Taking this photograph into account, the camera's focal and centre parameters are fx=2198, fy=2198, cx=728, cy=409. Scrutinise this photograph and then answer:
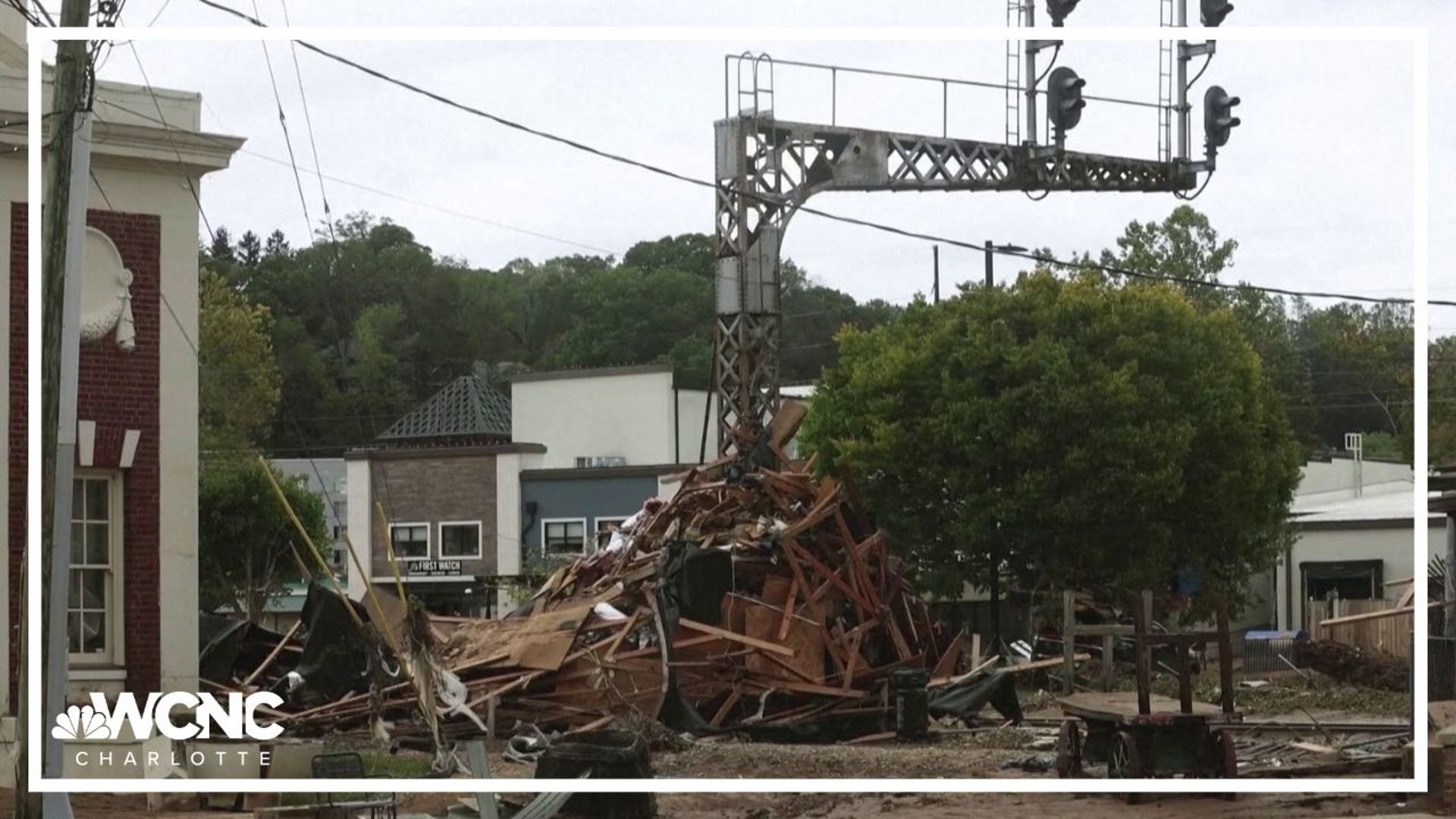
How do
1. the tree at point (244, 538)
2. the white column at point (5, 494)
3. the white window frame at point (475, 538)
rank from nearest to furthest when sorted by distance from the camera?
the white column at point (5, 494)
the white window frame at point (475, 538)
the tree at point (244, 538)

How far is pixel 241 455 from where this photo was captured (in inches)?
992

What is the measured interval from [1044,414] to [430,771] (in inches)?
687

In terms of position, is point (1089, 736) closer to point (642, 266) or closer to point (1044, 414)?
point (642, 266)

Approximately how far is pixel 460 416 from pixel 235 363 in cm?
271

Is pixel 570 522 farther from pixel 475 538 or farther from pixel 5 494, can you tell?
pixel 5 494

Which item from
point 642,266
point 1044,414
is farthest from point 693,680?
point 1044,414

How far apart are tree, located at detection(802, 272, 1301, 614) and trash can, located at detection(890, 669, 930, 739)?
9.58 meters

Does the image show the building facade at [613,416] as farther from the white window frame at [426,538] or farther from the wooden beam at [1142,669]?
the wooden beam at [1142,669]

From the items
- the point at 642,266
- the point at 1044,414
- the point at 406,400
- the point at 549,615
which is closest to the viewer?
the point at 406,400

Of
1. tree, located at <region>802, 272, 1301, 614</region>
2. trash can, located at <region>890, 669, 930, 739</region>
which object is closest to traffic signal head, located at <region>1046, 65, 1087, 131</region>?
trash can, located at <region>890, 669, 930, 739</region>

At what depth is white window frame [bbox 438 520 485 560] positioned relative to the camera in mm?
21312

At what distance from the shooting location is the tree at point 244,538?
27.8m

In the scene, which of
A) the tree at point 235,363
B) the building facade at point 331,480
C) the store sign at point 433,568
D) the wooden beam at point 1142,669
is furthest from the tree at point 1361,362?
the tree at point 235,363

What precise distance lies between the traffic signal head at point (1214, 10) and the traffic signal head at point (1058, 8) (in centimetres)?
134
